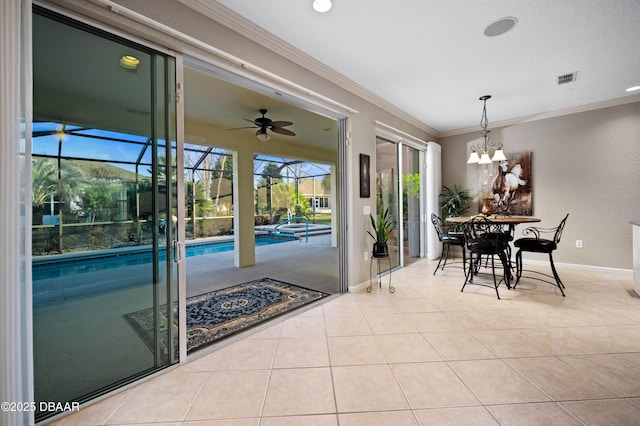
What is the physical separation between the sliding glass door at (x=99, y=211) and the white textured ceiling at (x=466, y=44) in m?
0.99

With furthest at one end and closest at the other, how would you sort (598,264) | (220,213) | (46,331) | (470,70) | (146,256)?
(220,213), (598,264), (470,70), (146,256), (46,331)

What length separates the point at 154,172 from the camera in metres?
1.85

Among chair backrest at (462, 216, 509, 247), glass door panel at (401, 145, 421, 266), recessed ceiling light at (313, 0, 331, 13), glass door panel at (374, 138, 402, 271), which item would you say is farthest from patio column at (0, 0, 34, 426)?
glass door panel at (401, 145, 421, 266)

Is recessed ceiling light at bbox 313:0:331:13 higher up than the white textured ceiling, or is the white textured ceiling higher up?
the white textured ceiling

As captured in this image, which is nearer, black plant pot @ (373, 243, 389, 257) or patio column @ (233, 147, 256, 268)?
black plant pot @ (373, 243, 389, 257)

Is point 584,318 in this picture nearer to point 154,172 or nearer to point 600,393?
point 600,393

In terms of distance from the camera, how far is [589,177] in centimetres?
434

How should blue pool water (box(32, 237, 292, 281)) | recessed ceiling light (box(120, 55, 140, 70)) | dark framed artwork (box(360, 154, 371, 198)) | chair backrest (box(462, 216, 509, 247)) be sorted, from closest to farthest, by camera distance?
blue pool water (box(32, 237, 292, 281)) < recessed ceiling light (box(120, 55, 140, 70)) < chair backrest (box(462, 216, 509, 247)) < dark framed artwork (box(360, 154, 371, 198))

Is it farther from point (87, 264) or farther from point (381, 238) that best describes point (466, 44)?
point (87, 264)

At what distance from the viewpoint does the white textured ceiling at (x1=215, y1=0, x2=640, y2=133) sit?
210cm

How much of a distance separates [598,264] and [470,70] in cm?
385

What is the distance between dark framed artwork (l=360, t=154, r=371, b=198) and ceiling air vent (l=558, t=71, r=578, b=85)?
2544mm

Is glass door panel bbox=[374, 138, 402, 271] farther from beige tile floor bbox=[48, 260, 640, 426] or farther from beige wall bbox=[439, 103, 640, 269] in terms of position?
beige wall bbox=[439, 103, 640, 269]

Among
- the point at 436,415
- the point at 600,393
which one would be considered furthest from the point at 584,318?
the point at 436,415
